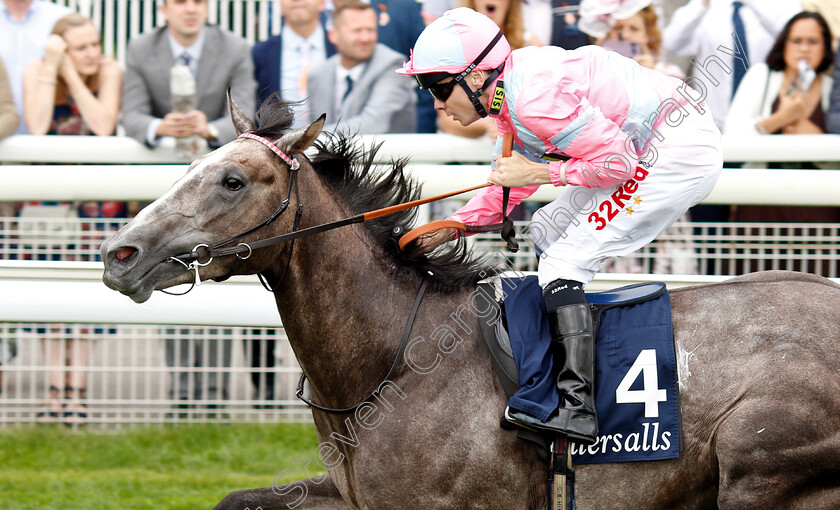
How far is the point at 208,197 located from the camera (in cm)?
295

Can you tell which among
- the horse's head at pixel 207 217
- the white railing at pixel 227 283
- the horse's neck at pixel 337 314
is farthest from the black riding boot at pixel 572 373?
the white railing at pixel 227 283

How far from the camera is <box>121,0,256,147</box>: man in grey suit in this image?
5.36 metres

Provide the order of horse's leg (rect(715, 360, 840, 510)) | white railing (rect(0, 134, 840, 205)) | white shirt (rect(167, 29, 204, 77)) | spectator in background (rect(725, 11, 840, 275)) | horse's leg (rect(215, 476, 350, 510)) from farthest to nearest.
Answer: white shirt (rect(167, 29, 204, 77))
spectator in background (rect(725, 11, 840, 275))
white railing (rect(0, 134, 840, 205))
horse's leg (rect(215, 476, 350, 510))
horse's leg (rect(715, 360, 840, 510))

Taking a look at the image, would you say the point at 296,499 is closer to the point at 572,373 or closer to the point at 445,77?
the point at 572,373

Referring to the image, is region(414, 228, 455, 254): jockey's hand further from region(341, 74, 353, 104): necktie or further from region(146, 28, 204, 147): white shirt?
region(146, 28, 204, 147): white shirt

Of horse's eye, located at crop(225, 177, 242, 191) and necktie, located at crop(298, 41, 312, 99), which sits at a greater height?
necktie, located at crop(298, 41, 312, 99)

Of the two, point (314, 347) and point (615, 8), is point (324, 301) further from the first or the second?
point (615, 8)

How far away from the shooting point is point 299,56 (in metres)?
5.50

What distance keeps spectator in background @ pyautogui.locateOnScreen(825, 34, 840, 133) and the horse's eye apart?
11.7ft

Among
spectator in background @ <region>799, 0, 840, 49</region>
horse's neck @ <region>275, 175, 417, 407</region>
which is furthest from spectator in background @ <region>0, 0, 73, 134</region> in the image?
spectator in background @ <region>799, 0, 840, 49</region>

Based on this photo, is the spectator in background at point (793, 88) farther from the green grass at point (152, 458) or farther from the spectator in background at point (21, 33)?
the spectator in background at point (21, 33)

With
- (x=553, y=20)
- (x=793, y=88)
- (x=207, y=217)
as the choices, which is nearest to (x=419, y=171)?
(x=553, y=20)

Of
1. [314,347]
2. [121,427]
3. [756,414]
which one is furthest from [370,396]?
[121,427]

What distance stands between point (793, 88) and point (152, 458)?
3836 mm
